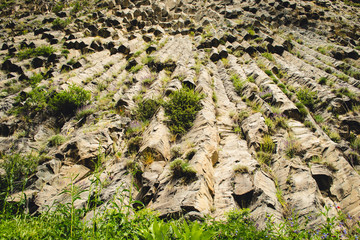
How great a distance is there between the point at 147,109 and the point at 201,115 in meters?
2.61

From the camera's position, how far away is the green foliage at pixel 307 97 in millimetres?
8531

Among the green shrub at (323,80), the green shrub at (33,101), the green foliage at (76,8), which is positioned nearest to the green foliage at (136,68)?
the green shrub at (33,101)

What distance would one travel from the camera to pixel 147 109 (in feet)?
27.4

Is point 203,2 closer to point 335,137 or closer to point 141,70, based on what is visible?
point 141,70

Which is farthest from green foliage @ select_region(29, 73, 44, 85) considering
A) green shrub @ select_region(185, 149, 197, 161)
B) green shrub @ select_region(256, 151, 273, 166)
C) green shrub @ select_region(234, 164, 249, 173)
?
green shrub @ select_region(256, 151, 273, 166)

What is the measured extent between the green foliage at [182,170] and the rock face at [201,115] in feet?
0.28

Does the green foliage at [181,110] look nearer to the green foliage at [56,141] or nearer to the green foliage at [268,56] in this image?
the green foliage at [56,141]

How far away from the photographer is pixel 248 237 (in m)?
2.44

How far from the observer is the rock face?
4629 millimetres

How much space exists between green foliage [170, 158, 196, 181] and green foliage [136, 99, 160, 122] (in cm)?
367

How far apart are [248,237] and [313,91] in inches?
368

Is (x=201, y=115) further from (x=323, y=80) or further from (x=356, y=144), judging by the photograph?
(x=323, y=80)

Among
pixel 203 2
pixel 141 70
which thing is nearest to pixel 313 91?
pixel 141 70

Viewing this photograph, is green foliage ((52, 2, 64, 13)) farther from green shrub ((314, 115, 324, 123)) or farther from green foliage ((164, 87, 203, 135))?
green shrub ((314, 115, 324, 123))
